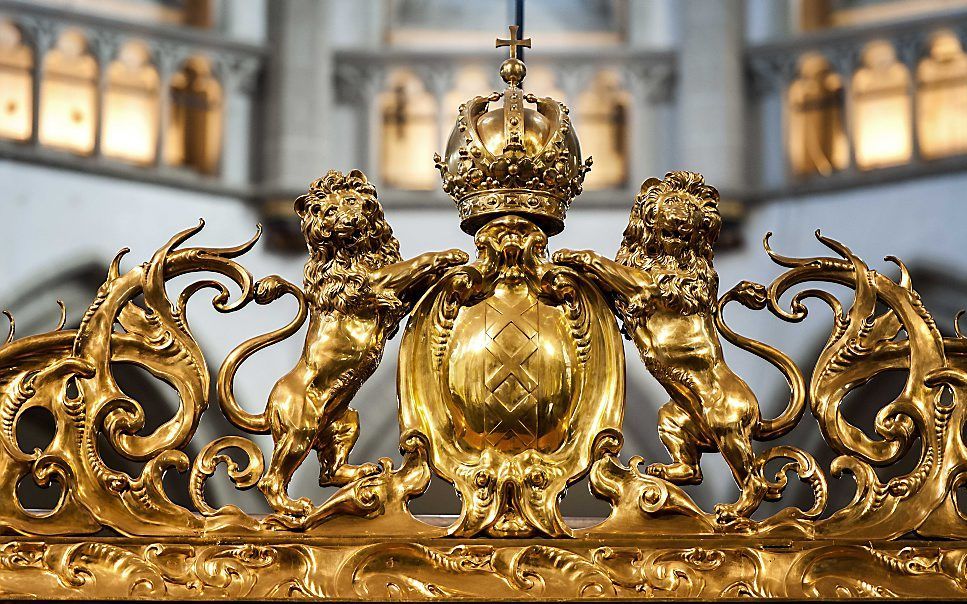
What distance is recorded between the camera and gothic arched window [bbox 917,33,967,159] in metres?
7.06

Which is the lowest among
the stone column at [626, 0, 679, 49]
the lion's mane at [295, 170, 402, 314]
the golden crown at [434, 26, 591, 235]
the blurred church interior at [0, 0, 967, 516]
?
the lion's mane at [295, 170, 402, 314]

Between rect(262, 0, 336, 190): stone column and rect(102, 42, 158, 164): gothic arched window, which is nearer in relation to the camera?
rect(102, 42, 158, 164): gothic arched window

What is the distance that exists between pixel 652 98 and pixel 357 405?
2.01 meters

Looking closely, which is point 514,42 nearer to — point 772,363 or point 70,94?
point 772,363

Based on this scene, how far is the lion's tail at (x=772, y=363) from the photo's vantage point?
2559 millimetres

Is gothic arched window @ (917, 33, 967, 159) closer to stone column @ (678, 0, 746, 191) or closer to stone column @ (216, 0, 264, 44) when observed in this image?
stone column @ (678, 0, 746, 191)

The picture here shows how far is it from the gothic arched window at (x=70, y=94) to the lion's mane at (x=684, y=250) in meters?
4.87

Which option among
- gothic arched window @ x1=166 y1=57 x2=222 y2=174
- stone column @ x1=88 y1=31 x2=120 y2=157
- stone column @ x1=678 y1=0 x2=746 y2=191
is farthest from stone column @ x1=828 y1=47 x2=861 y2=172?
stone column @ x1=88 y1=31 x2=120 y2=157

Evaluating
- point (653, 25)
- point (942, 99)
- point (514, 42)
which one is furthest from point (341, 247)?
point (653, 25)

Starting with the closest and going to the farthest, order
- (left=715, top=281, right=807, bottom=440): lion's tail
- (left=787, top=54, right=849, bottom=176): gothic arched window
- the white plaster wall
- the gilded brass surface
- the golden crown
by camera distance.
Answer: the gilded brass surface → (left=715, top=281, right=807, bottom=440): lion's tail → the golden crown → the white plaster wall → (left=787, top=54, right=849, bottom=176): gothic arched window

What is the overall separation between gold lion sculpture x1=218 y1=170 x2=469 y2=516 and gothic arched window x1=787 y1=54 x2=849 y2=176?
5020 mm

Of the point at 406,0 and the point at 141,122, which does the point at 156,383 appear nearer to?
the point at 141,122

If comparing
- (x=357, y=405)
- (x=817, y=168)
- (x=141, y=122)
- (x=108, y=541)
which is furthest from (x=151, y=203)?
(x=108, y=541)

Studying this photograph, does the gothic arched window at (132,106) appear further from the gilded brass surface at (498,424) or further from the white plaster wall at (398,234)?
the gilded brass surface at (498,424)
